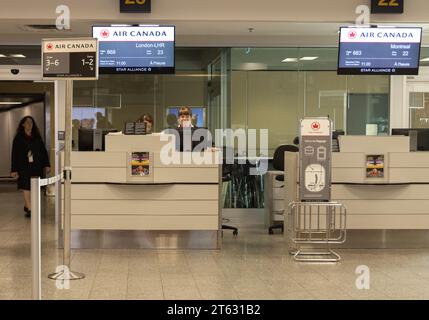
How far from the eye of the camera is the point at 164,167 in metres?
8.27

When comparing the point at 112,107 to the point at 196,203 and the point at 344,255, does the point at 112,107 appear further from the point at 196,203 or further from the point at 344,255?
the point at 344,255

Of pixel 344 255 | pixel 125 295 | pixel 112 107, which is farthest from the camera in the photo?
pixel 112 107

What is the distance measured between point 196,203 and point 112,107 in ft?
10.7

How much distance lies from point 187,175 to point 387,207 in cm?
237

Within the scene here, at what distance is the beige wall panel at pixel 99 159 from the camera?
8.23 metres

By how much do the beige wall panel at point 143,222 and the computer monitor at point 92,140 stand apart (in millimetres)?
909

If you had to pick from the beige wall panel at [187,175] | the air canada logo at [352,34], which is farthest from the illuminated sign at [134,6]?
the air canada logo at [352,34]

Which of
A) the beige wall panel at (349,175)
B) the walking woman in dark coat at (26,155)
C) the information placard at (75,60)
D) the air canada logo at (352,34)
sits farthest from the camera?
the walking woman in dark coat at (26,155)

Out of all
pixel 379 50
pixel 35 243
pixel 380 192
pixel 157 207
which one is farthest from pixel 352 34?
pixel 35 243

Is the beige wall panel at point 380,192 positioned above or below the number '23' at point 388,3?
below

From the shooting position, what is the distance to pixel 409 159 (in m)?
8.41

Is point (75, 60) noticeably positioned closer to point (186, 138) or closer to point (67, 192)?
point (67, 192)

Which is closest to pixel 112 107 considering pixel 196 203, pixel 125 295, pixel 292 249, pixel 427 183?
pixel 196 203

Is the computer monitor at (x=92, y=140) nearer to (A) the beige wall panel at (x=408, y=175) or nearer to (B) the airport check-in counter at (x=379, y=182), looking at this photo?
(B) the airport check-in counter at (x=379, y=182)
